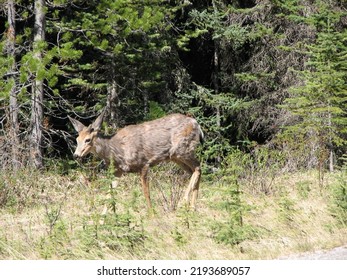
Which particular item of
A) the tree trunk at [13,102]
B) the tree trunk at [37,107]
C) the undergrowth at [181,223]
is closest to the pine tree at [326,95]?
the undergrowth at [181,223]

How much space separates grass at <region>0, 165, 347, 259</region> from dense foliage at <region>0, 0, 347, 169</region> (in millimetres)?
3133

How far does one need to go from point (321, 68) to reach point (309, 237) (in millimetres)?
8530

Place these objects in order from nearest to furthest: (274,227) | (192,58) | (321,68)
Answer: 1. (274,227)
2. (321,68)
3. (192,58)

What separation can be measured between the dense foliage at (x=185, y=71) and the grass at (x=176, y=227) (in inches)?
123

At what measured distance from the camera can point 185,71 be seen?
72.0ft

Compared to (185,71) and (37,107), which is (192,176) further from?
(185,71)

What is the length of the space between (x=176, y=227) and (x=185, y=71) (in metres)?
12.5

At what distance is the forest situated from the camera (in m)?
10.3

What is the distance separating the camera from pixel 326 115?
60.3 ft

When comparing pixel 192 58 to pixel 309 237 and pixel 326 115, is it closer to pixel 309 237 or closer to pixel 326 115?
pixel 326 115

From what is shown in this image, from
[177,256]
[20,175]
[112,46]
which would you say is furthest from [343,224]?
[112,46]

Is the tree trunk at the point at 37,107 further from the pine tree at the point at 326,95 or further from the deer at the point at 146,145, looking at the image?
the pine tree at the point at 326,95

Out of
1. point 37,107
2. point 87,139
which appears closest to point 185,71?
point 37,107

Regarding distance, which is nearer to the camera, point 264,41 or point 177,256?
point 177,256
